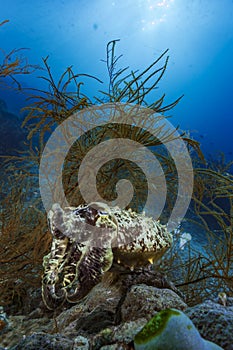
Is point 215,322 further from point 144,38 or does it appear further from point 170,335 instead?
point 144,38

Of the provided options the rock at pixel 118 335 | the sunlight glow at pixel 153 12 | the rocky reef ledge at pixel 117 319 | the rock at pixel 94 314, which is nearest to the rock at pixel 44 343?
the rocky reef ledge at pixel 117 319

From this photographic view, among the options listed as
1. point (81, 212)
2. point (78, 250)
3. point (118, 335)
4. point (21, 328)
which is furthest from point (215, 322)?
point (21, 328)

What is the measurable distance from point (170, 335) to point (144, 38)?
231 feet

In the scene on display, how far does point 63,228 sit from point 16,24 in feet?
232

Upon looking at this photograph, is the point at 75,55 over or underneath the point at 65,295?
over

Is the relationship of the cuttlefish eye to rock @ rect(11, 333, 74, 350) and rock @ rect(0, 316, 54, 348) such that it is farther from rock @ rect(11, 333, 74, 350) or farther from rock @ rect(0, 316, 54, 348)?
rock @ rect(0, 316, 54, 348)

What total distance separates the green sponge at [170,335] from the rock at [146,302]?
1.99ft

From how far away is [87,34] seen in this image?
7100 cm

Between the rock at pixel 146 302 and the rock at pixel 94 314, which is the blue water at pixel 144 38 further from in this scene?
the rock at pixel 146 302

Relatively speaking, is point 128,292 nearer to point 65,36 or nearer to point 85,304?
point 85,304

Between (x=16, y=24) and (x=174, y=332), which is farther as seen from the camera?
(x=16, y=24)

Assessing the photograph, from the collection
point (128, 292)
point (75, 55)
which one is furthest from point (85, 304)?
point (75, 55)

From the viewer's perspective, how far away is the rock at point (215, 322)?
4.27 feet

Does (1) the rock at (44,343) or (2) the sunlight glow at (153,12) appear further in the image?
(2) the sunlight glow at (153,12)
